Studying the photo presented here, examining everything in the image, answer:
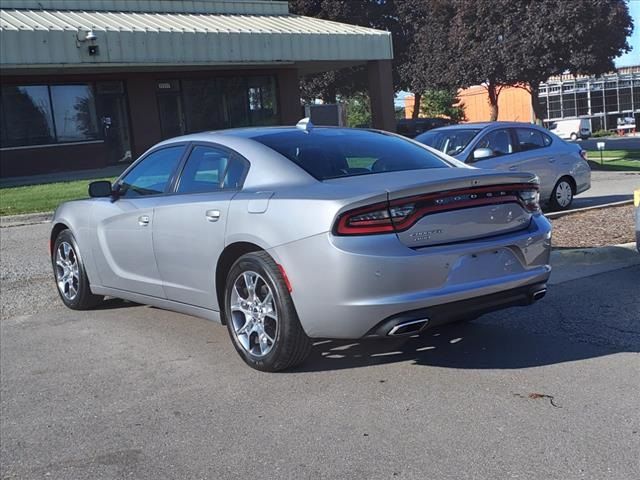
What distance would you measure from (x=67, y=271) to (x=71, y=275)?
9cm

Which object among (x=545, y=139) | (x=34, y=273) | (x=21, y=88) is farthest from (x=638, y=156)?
(x=34, y=273)

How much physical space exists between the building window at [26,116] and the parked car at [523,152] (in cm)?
1642

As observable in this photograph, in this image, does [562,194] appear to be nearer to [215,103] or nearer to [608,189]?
[608,189]

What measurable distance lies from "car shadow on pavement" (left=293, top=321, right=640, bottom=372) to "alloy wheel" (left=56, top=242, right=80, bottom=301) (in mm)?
2759

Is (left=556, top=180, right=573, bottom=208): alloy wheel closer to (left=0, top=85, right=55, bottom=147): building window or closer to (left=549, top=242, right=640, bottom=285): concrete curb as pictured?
(left=549, top=242, right=640, bottom=285): concrete curb

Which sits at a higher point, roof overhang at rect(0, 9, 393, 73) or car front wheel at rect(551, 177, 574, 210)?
roof overhang at rect(0, 9, 393, 73)

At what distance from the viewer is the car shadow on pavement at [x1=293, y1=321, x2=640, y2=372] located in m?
5.04

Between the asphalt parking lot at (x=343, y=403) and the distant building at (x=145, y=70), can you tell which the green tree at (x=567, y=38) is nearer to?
the distant building at (x=145, y=70)

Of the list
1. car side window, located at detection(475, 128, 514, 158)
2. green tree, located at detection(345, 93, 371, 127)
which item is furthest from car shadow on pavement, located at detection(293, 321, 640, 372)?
green tree, located at detection(345, 93, 371, 127)

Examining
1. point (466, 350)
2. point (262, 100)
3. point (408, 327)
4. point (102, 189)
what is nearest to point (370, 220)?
point (408, 327)

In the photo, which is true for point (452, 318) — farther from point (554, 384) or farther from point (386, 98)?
point (386, 98)

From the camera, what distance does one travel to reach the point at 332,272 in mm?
4363

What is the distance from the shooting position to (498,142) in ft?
38.2

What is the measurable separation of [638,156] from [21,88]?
843 inches
